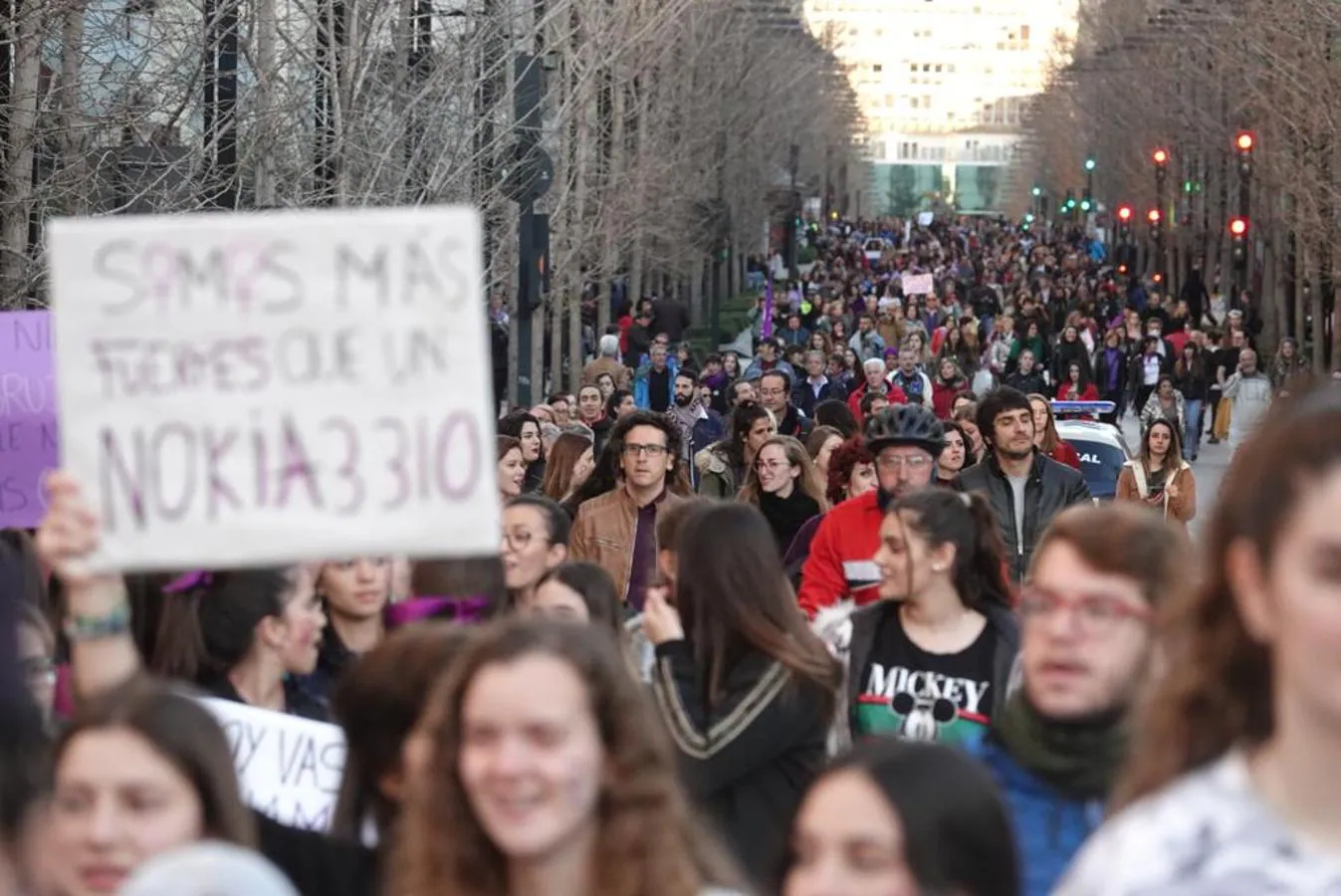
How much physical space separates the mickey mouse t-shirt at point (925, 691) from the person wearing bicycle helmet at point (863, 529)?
2332 millimetres

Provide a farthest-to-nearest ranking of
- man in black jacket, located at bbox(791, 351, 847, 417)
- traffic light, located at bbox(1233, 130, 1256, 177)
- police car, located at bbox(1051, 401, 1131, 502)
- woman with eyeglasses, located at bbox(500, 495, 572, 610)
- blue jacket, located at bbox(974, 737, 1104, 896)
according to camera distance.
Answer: traffic light, located at bbox(1233, 130, 1256, 177)
man in black jacket, located at bbox(791, 351, 847, 417)
police car, located at bbox(1051, 401, 1131, 502)
woman with eyeglasses, located at bbox(500, 495, 572, 610)
blue jacket, located at bbox(974, 737, 1104, 896)

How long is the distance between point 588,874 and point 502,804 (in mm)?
164

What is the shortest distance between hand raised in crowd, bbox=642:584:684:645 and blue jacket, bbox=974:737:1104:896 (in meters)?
1.59

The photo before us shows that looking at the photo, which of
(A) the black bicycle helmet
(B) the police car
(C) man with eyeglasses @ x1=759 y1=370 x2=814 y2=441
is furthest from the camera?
(C) man with eyeglasses @ x1=759 y1=370 x2=814 y2=441

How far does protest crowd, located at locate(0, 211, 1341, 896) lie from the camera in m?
3.09

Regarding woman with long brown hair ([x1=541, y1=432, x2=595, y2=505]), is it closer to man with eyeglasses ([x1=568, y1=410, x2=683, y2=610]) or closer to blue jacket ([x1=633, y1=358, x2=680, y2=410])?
man with eyeglasses ([x1=568, y1=410, x2=683, y2=610])

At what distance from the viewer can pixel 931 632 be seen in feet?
22.1

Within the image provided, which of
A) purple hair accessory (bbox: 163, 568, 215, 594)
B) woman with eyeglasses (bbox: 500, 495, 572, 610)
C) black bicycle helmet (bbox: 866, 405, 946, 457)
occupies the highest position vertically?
black bicycle helmet (bbox: 866, 405, 946, 457)

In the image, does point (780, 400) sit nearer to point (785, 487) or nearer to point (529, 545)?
point (785, 487)

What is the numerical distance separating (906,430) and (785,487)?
6.09 feet

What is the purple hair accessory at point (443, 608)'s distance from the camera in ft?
21.4

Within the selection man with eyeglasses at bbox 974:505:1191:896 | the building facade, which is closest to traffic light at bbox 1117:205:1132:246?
man with eyeglasses at bbox 974:505:1191:896

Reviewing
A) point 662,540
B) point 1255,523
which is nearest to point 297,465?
point 1255,523

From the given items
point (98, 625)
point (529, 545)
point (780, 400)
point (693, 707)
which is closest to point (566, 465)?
point (529, 545)
